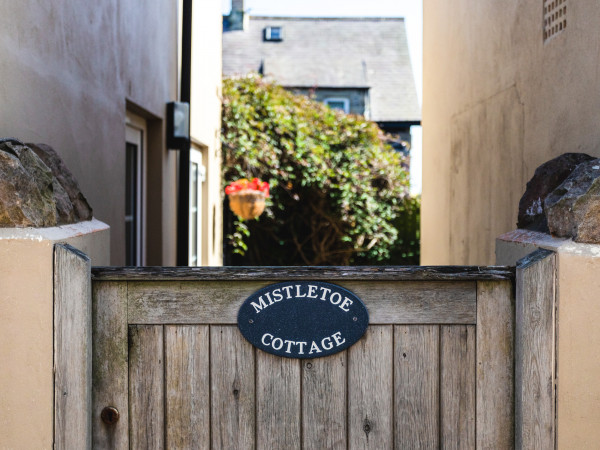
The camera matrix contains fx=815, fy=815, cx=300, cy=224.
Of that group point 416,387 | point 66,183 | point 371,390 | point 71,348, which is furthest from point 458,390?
point 66,183

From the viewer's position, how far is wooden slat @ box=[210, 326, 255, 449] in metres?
2.68

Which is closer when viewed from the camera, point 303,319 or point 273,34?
point 303,319

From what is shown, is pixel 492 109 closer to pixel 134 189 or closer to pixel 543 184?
pixel 543 184

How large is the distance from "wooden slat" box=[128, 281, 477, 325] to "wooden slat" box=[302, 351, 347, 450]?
21 cm

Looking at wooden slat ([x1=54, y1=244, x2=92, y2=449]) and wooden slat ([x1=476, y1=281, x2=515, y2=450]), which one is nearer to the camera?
wooden slat ([x1=54, y1=244, x2=92, y2=449])

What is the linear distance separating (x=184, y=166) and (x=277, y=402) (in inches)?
177

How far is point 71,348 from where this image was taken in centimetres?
255

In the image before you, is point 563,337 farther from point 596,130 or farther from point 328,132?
point 328,132

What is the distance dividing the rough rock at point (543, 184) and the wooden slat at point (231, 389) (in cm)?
127

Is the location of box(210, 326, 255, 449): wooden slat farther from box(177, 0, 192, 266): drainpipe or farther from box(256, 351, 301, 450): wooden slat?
box(177, 0, 192, 266): drainpipe

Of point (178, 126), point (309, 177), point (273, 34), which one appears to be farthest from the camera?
point (273, 34)

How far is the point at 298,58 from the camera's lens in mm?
25047

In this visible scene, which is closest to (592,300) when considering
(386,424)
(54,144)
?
(386,424)

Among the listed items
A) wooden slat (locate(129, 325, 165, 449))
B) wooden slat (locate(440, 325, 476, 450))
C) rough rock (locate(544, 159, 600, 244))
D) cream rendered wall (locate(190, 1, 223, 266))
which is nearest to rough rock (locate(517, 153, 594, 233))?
rough rock (locate(544, 159, 600, 244))
